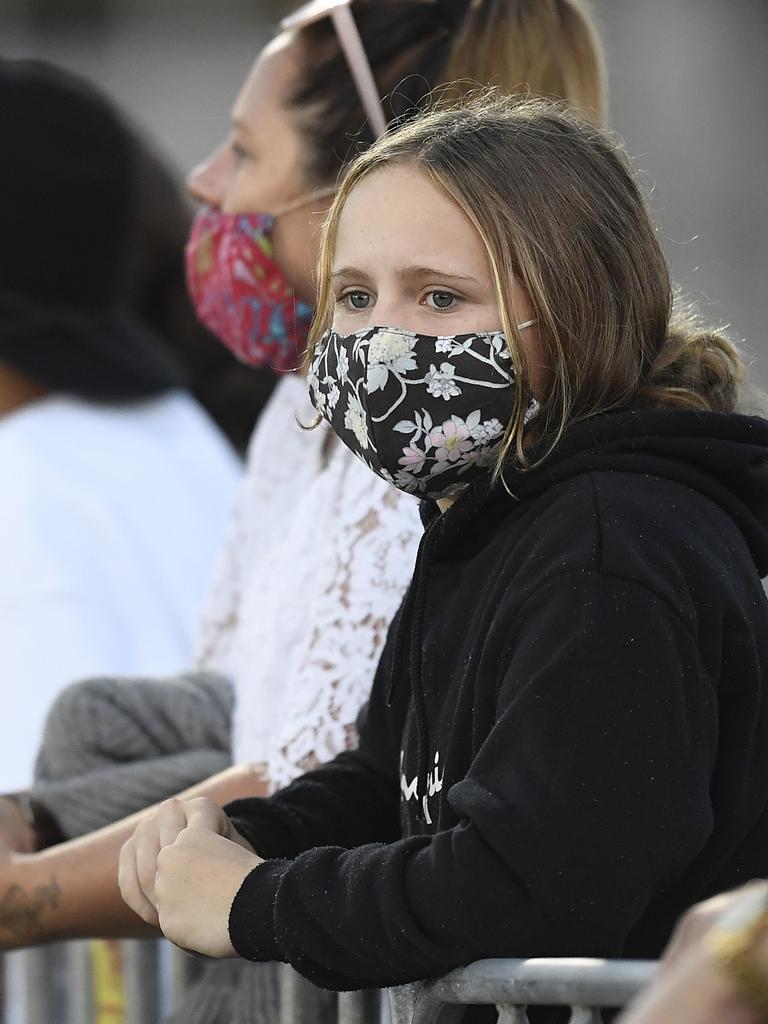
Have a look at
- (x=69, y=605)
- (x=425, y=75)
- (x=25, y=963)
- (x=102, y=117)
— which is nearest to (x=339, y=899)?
(x=25, y=963)

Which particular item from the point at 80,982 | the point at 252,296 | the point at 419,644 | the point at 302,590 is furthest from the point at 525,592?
the point at 80,982

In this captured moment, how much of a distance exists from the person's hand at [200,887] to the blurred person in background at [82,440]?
1530 millimetres

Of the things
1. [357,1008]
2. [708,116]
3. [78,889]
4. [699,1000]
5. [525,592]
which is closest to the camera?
[699,1000]

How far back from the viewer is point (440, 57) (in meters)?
2.62

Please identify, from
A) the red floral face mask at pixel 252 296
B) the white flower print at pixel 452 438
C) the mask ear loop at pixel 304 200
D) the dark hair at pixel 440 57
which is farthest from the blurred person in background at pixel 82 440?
the white flower print at pixel 452 438

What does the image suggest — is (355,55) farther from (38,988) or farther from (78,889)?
(38,988)

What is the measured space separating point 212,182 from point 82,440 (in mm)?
1030

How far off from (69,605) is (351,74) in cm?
128

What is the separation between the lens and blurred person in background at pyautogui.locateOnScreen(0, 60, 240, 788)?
3.29 meters

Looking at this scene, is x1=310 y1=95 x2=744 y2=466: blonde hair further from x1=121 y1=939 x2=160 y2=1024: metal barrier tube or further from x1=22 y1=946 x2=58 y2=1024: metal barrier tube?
x1=22 y1=946 x2=58 y2=1024: metal barrier tube

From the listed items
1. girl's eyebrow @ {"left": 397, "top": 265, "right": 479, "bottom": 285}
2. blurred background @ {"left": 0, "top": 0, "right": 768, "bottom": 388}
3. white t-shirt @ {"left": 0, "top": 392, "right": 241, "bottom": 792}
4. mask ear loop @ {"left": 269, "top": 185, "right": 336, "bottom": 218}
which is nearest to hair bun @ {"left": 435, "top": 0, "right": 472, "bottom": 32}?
mask ear loop @ {"left": 269, "top": 185, "right": 336, "bottom": 218}

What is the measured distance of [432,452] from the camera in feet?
5.35

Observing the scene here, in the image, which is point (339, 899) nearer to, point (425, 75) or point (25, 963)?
point (25, 963)

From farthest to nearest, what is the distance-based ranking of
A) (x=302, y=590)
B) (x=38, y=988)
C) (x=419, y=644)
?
1. (x=38, y=988)
2. (x=302, y=590)
3. (x=419, y=644)
